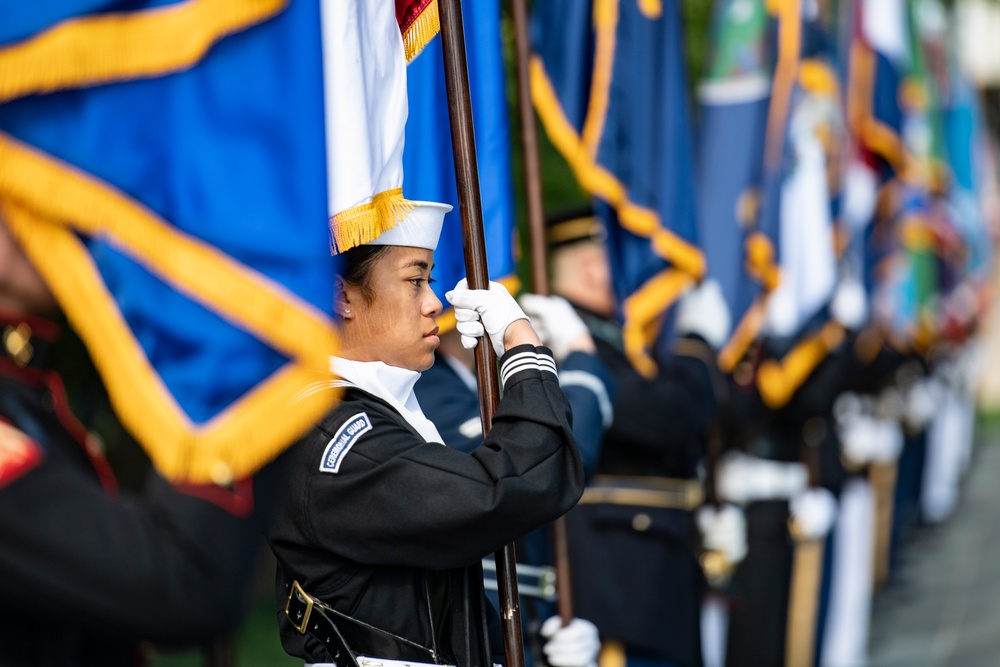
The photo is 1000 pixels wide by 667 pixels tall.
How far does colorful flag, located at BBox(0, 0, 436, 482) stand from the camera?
1626 millimetres

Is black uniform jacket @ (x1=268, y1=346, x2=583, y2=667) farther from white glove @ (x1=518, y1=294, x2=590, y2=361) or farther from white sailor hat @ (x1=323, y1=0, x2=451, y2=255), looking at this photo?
white glove @ (x1=518, y1=294, x2=590, y2=361)

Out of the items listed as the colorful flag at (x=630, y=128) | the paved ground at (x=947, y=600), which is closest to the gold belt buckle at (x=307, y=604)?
the colorful flag at (x=630, y=128)

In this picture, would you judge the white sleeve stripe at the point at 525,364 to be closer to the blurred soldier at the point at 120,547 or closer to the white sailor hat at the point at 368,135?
the white sailor hat at the point at 368,135

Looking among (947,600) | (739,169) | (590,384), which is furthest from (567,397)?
(947,600)

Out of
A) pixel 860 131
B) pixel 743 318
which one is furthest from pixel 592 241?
pixel 860 131

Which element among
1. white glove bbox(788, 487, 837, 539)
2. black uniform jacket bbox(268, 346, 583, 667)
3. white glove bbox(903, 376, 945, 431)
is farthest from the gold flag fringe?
white glove bbox(903, 376, 945, 431)

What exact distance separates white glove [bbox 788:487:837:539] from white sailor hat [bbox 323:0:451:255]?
4.40m

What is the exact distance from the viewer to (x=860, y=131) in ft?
27.5

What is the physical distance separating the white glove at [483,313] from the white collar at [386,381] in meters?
0.15

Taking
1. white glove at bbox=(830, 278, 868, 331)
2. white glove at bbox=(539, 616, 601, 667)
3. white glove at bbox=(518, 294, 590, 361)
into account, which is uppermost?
white glove at bbox=(518, 294, 590, 361)

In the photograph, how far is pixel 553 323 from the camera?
3596mm

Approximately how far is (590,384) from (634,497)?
113cm

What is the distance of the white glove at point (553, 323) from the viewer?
3.57m

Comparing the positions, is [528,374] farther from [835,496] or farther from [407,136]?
[835,496]
